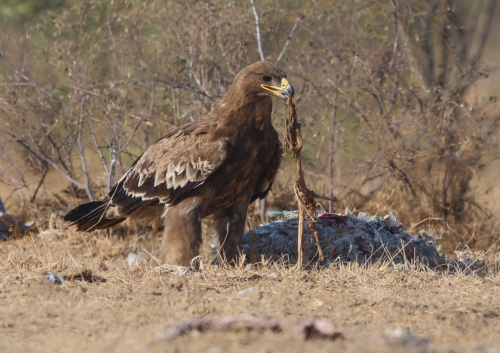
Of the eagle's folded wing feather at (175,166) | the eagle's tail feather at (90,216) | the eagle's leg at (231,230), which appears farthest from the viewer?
the eagle's tail feather at (90,216)

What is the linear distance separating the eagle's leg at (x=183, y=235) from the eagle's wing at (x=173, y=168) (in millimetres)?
128

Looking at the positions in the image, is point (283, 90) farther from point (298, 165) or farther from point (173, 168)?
point (173, 168)

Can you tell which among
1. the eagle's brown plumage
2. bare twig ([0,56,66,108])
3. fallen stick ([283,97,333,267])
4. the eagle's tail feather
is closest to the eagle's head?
the eagle's brown plumage

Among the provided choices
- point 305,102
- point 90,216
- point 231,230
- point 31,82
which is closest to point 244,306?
point 231,230

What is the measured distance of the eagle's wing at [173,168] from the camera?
680 cm

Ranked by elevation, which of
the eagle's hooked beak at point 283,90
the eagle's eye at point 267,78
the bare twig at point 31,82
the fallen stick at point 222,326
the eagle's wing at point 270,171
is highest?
the eagle's eye at point 267,78

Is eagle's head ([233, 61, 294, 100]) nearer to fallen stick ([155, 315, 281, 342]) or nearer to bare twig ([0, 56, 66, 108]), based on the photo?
bare twig ([0, 56, 66, 108])

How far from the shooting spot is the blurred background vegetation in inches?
365

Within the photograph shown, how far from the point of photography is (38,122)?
9633mm

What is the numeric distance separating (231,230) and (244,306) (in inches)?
83.8

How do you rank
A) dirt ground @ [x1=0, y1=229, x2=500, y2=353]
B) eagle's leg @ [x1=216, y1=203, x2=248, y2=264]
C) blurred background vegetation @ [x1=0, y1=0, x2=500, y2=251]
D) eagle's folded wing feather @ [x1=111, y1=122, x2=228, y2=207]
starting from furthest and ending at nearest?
1. blurred background vegetation @ [x1=0, y1=0, x2=500, y2=251]
2. eagle's leg @ [x1=216, y1=203, x2=248, y2=264]
3. eagle's folded wing feather @ [x1=111, y1=122, x2=228, y2=207]
4. dirt ground @ [x1=0, y1=229, x2=500, y2=353]

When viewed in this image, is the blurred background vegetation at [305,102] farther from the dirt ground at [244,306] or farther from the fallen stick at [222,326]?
the fallen stick at [222,326]

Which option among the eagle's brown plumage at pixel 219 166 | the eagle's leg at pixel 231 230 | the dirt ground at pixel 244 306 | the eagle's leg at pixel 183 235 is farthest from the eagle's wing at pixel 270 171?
the dirt ground at pixel 244 306

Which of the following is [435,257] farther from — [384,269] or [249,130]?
[249,130]
